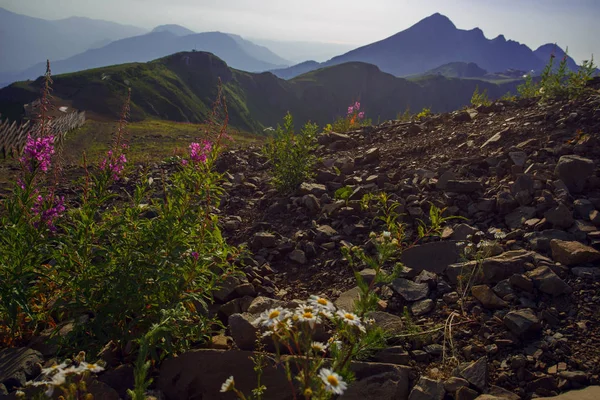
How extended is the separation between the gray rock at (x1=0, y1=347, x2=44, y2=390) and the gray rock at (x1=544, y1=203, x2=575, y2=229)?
5.69 meters

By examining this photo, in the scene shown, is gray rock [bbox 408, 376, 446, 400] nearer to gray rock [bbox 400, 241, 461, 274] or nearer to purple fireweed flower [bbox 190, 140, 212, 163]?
gray rock [bbox 400, 241, 461, 274]

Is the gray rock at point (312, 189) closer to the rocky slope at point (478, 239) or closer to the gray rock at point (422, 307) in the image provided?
the rocky slope at point (478, 239)

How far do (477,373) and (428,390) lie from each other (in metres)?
0.44

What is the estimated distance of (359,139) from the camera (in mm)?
10672

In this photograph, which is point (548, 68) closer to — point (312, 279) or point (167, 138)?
point (312, 279)

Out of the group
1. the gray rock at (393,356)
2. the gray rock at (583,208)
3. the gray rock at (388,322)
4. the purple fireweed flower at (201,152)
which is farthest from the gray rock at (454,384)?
the gray rock at (583,208)

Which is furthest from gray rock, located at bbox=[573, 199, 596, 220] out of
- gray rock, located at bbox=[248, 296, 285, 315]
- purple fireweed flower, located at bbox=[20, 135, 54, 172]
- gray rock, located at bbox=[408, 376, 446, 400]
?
purple fireweed flower, located at bbox=[20, 135, 54, 172]

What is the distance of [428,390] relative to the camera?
3.01 metres

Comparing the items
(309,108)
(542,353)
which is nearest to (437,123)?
(542,353)

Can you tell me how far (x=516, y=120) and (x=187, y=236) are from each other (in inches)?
296

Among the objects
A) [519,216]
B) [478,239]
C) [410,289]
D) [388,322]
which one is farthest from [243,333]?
[519,216]

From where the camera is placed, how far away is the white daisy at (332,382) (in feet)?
5.51

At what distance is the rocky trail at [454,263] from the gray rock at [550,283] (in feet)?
0.05

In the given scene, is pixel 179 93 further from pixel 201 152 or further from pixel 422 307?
pixel 422 307
